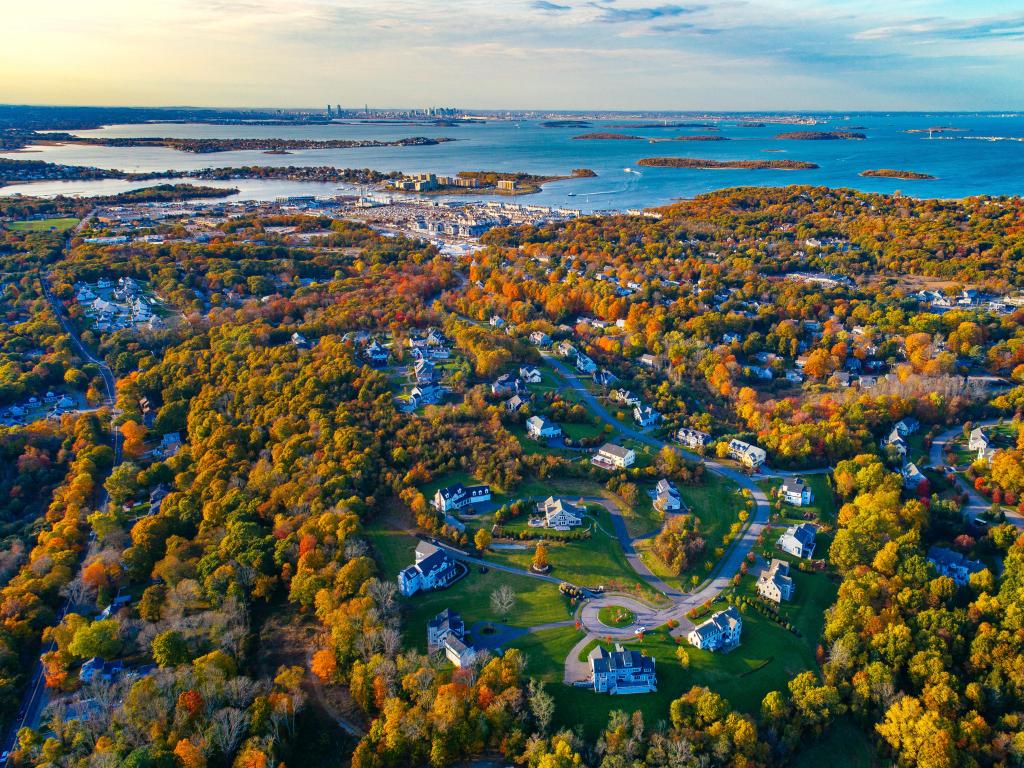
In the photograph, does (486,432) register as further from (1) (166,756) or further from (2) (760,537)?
(1) (166,756)

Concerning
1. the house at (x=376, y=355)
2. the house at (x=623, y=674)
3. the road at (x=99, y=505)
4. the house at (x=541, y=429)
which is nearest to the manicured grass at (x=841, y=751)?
the house at (x=623, y=674)

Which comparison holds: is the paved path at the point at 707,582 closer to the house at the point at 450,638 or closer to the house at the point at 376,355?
the house at the point at 450,638

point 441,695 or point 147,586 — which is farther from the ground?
point 441,695

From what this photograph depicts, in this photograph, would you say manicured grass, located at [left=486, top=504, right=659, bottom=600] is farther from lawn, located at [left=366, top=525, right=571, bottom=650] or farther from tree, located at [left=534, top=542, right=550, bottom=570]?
lawn, located at [left=366, top=525, right=571, bottom=650]

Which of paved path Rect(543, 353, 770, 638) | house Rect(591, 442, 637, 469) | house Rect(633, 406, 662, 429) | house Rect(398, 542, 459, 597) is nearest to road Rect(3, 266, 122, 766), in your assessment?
house Rect(398, 542, 459, 597)

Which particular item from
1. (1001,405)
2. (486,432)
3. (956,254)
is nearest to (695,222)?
(956,254)

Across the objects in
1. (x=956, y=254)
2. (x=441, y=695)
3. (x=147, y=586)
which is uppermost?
(x=956, y=254)

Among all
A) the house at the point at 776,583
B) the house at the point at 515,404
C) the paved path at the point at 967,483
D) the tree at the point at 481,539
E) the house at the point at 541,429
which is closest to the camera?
the house at the point at 776,583
